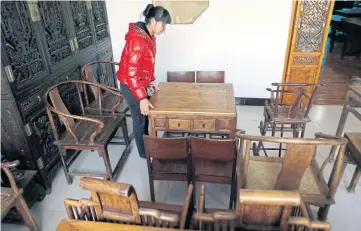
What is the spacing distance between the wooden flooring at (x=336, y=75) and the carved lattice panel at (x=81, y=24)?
3.05 meters

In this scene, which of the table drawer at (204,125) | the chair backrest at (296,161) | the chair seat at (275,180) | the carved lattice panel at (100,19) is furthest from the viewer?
the carved lattice panel at (100,19)

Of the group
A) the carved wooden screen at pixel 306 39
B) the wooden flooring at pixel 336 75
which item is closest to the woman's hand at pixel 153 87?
the carved wooden screen at pixel 306 39

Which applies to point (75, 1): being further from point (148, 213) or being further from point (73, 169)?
point (148, 213)

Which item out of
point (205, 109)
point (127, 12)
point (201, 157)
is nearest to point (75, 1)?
point (127, 12)

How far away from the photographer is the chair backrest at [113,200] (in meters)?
0.93

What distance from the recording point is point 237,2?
308 cm

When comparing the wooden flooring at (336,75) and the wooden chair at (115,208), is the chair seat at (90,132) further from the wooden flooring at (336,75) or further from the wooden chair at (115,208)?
the wooden flooring at (336,75)

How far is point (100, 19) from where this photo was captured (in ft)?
10.4

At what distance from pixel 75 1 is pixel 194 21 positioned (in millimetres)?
1361

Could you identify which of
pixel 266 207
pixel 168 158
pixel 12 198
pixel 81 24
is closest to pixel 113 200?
pixel 266 207

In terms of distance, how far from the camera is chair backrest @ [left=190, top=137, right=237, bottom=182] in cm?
151

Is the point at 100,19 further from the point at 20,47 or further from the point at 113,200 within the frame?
the point at 113,200

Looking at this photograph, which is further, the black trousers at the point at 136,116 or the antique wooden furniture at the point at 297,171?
the black trousers at the point at 136,116

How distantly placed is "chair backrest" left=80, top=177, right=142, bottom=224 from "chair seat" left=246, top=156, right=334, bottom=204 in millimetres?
778
